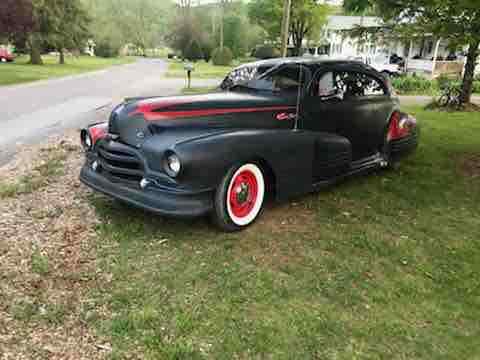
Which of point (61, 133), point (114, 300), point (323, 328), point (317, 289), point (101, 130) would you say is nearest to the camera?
point (323, 328)

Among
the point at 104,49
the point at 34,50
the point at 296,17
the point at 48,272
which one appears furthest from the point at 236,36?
the point at 48,272

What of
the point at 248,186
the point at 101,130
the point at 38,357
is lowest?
the point at 38,357

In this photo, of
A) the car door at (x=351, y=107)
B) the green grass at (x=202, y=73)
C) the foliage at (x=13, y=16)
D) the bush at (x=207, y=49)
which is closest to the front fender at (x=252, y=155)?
the car door at (x=351, y=107)

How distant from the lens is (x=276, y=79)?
14.6 feet

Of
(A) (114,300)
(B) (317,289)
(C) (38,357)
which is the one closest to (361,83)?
(B) (317,289)

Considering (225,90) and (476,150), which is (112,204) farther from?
(476,150)

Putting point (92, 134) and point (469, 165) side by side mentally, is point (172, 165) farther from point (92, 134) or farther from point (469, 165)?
point (469, 165)

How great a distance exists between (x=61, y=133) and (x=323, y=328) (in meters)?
7.15

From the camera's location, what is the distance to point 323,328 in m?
2.53

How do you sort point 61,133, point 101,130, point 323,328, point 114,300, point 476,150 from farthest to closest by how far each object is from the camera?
1. point 61,133
2. point 476,150
3. point 101,130
4. point 114,300
5. point 323,328

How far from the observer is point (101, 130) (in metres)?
4.31

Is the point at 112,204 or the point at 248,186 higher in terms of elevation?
the point at 248,186

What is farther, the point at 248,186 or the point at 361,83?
the point at 361,83

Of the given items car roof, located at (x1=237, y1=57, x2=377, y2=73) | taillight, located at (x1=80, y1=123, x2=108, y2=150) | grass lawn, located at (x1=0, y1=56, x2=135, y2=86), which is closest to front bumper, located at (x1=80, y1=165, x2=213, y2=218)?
taillight, located at (x1=80, y1=123, x2=108, y2=150)
